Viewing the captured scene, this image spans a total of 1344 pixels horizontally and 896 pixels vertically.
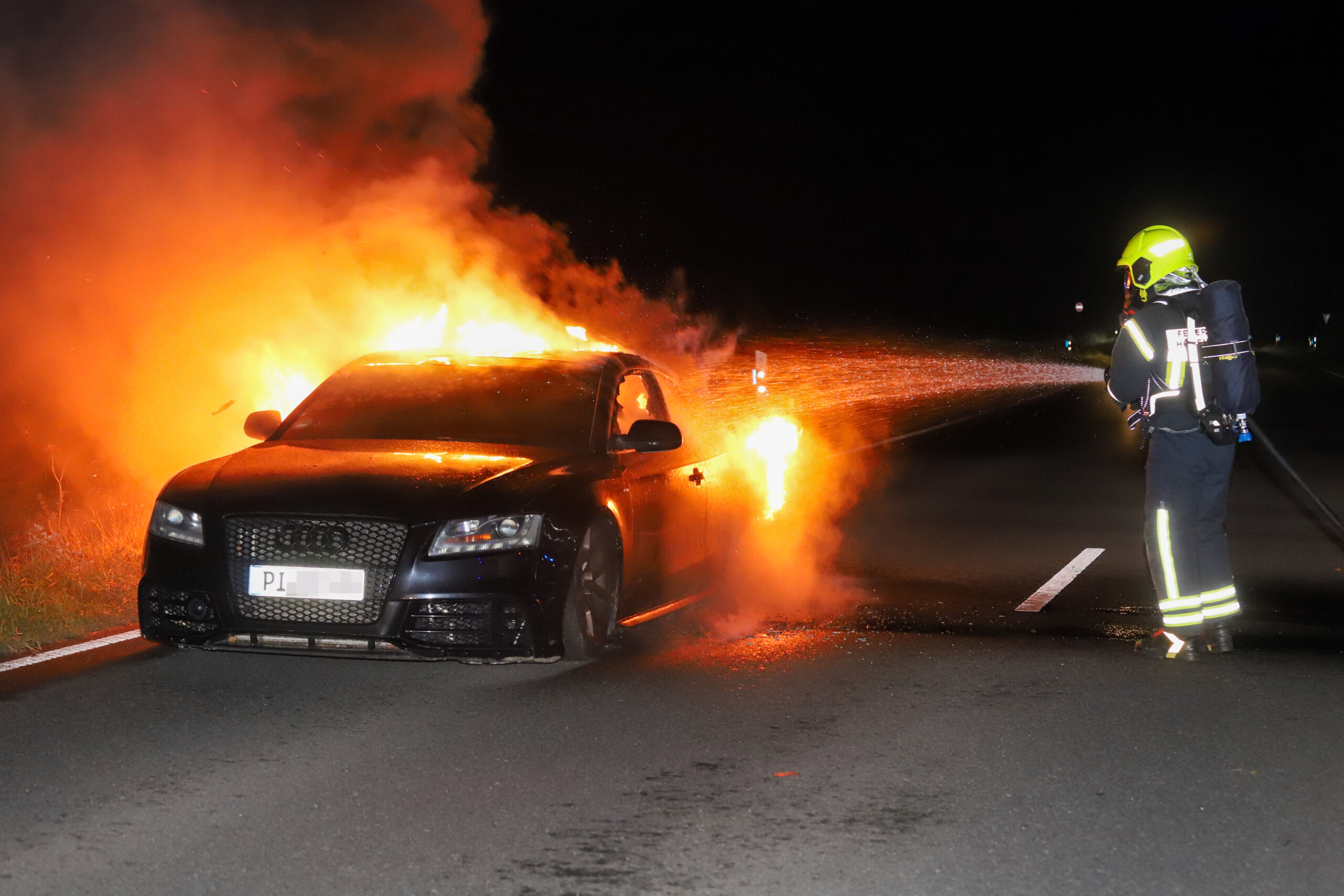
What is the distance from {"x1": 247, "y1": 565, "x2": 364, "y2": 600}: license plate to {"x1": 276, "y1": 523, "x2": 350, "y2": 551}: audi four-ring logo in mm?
94

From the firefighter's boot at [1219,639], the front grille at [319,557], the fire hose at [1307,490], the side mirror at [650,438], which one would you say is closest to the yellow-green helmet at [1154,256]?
the firefighter's boot at [1219,639]

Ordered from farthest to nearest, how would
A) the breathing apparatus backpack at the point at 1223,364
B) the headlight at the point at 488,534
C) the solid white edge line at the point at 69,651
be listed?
the breathing apparatus backpack at the point at 1223,364
the solid white edge line at the point at 69,651
the headlight at the point at 488,534

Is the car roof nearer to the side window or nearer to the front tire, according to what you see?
the side window

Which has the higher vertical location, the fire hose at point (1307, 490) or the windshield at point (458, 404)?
the windshield at point (458, 404)

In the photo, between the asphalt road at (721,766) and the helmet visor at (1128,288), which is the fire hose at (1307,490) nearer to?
the helmet visor at (1128,288)

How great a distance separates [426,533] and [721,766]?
5.39ft

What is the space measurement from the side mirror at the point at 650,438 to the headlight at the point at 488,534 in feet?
3.48

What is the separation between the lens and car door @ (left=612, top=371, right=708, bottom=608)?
740 cm

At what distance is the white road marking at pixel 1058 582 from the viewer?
29.0 ft

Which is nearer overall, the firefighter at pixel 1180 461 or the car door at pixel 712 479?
the firefighter at pixel 1180 461

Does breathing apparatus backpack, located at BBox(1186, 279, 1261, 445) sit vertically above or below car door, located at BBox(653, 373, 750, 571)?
above

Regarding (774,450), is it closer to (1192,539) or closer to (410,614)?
(1192,539)

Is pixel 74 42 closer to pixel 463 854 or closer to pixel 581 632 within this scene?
pixel 581 632

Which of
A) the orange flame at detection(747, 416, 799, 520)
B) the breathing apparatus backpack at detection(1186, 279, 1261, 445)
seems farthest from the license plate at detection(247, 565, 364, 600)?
the orange flame at detection(747, 416, 799, 520)
